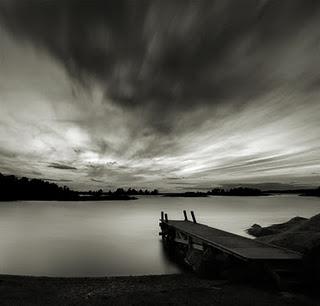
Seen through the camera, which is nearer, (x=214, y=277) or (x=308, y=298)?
(x=308, y=298)

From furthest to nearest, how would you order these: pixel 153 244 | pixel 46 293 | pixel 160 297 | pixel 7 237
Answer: pixel 7 237, pixel 153 244, pixel 46 293, pixel 160 297

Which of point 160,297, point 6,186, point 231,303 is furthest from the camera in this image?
point 6,186

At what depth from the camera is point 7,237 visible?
104 ft

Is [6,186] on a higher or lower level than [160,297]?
higher

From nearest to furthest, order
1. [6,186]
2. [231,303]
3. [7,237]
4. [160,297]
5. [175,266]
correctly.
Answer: [231,303], [160,297], [175,266], [7,237], [6,186]

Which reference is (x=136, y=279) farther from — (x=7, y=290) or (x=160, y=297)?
(x=7, y=290)

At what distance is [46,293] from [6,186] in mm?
160449

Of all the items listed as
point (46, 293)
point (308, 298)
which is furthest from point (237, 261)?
point (46, 293)

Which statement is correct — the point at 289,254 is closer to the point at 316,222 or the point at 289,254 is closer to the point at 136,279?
the point at 136,279

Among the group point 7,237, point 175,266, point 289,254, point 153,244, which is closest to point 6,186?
point 7,237

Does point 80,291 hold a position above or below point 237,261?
below

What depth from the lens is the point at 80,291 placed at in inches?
401

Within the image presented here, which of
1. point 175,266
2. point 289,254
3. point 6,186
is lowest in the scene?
point 175,266

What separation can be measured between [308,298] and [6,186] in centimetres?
16656
